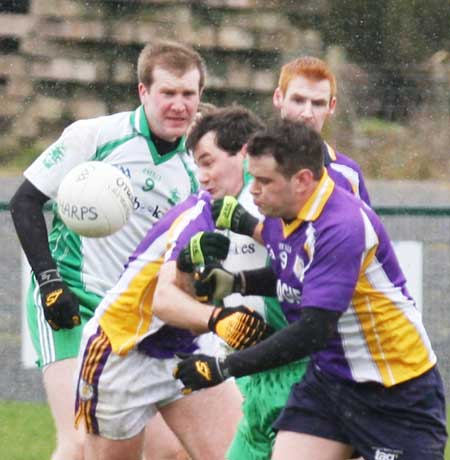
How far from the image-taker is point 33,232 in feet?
21.3

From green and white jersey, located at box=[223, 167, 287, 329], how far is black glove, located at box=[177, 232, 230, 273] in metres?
0.34

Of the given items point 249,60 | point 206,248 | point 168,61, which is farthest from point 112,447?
point 249,60

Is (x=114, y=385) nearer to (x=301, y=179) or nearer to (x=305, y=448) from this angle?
(x=305, y=448)

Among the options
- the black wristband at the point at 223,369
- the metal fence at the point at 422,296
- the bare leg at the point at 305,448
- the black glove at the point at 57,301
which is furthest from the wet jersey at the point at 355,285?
the metal fence at the point at 422,296

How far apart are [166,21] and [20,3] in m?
1.52

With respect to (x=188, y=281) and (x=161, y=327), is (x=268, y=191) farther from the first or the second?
(x=161, y=327)

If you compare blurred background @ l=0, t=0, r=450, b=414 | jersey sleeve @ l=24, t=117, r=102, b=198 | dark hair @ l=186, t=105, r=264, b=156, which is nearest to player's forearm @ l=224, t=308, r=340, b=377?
dark hair @ l=186, t=105, r=264, b=156

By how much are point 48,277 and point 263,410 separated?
3.62 feet

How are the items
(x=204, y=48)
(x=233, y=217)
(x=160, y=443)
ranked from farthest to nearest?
1. (x=204, y=48)
2. (x=160, y=443)
3. (x=233, y=217)

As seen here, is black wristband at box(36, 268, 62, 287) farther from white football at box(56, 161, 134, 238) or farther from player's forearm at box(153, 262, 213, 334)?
player's forearm at box(153, 262, 213, 334)

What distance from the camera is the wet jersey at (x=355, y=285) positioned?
5.14 metres

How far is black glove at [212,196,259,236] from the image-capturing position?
5.54m

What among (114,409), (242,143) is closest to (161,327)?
(114,409)

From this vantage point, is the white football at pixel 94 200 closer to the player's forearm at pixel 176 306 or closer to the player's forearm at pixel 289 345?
the player's forearm at pixel 176 306
